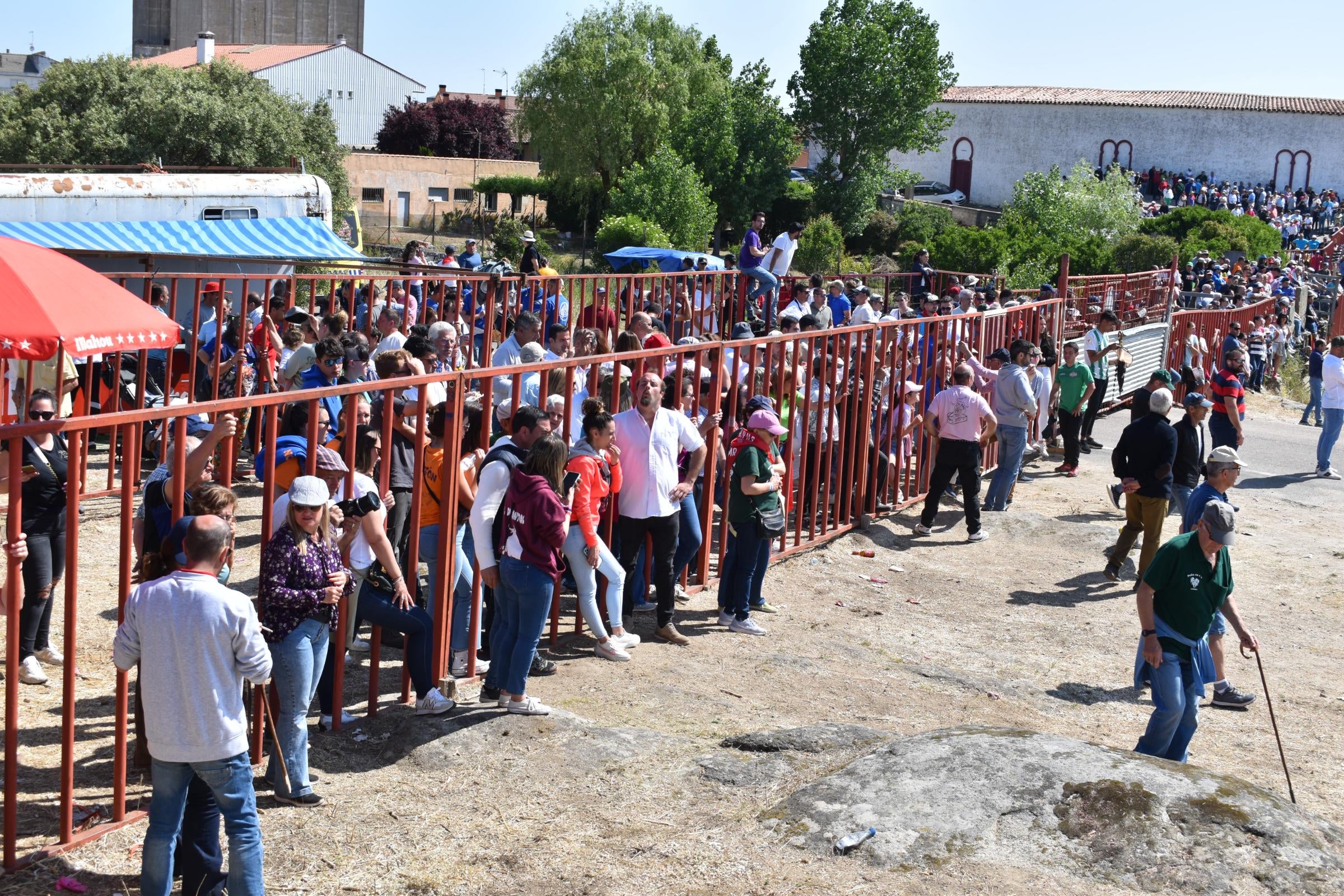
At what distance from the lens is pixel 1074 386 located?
15.0 metres

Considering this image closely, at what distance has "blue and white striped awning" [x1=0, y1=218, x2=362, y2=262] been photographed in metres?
16.7

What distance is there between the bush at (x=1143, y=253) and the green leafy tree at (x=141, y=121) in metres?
24.7

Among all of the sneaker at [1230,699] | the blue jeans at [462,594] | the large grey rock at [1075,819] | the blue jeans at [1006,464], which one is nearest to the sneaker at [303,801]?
the blue jeans at [462,594]

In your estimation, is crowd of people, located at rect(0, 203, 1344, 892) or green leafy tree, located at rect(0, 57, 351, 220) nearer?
crowd of people, located at rect(0, 203, 1344, 892)

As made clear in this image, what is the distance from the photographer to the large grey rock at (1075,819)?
4930mm

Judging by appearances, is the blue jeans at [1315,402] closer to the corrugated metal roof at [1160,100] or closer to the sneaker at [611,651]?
the sneaker at [611,651]

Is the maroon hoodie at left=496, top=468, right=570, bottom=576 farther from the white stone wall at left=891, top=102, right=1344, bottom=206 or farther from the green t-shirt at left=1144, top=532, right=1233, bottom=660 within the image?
the white stone wall at left=891, top=102, right=1344, bottom=206

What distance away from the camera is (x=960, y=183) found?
76812mm

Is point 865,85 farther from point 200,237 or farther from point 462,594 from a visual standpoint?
point 462,594

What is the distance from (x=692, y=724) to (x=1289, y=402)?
2216 cm

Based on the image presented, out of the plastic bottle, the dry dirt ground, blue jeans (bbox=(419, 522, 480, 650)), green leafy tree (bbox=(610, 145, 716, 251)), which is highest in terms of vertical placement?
green leafy tree (bbox=(610, 145, 716, 251))

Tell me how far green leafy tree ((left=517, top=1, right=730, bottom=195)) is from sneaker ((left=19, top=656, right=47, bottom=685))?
52.2 meters

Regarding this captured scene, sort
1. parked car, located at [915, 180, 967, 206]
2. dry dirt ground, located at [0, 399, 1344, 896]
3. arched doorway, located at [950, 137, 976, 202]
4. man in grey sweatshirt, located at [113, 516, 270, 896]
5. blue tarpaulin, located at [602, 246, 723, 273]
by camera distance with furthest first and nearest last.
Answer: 1. arched doorway, located at [950, 137, 976, 202]
2. parked car, located at [915, 180, 967, 206]
3. blue tarpaulin, located at [602, 246, 723, 273]
4. dry dirt ground, located at [0, 399, 1344, 896]
5. man in grey sweatshirt, located at [113, 516, 270, 896]

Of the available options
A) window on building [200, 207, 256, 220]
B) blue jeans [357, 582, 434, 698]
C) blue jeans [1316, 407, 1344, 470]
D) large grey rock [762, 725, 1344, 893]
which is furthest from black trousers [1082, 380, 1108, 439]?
window on building [200, 207, 256, 220]
